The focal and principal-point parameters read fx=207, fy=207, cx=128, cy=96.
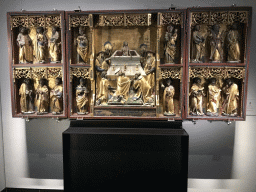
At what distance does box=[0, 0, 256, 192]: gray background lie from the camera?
4401mm

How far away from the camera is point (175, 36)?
13.1ft

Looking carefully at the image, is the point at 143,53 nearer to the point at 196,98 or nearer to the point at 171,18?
the point at 171,18

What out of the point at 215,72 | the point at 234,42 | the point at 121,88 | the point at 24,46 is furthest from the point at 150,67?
the point at 24,46

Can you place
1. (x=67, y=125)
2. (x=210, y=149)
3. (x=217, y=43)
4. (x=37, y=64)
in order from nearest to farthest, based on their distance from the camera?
(x=217, y=43) < (x=37, y=64) < (x=210, y=149) < (x=67, y=125)

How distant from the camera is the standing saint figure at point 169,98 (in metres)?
4.09

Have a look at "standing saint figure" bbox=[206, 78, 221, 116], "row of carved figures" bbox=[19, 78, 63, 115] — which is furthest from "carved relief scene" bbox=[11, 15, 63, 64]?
"standing saint figure" bbox=[206, 78, 221, 116]

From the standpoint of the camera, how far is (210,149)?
461 centimetres

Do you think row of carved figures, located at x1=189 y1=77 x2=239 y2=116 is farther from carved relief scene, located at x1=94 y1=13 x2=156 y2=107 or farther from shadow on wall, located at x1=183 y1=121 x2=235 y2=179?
carved relief scene, located at x1=94 y1=13 x2=156 y2=107

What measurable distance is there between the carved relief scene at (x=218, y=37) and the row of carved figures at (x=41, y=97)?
8.99 ft

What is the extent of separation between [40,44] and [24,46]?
0.32 metres

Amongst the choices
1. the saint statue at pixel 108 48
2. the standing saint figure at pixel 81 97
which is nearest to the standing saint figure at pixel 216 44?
the saint statue at pixel 108 48

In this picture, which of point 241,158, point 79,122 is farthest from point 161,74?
point 241,158

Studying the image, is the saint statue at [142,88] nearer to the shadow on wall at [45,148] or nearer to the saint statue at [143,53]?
the saint statue at [143,53]

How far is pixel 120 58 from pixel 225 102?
2237 mm
